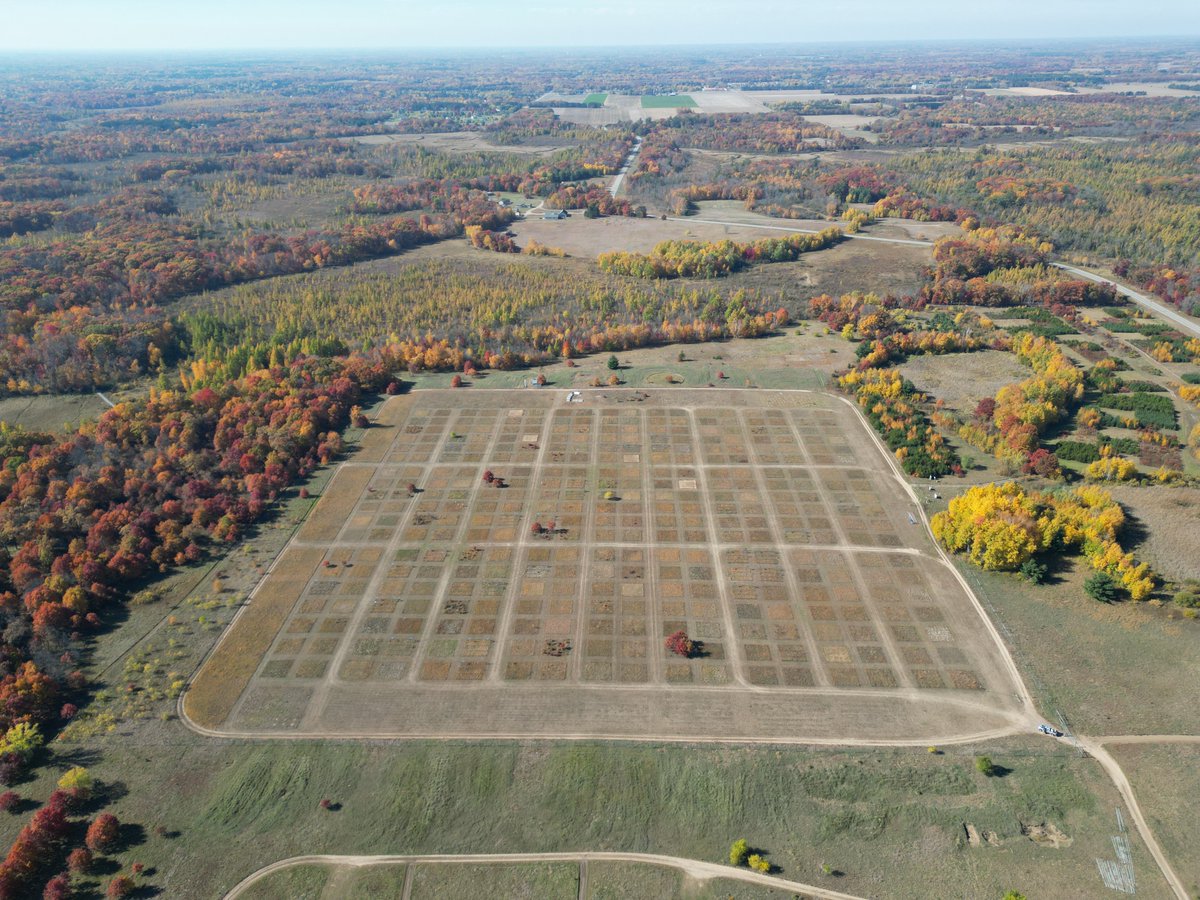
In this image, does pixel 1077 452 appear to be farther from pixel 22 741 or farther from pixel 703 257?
pixel 22 741

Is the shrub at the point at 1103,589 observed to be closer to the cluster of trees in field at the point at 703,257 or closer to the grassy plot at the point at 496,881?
the grassy plot at the point at 496,881

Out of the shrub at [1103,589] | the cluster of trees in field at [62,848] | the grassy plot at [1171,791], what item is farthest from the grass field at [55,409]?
the shrub at [1103,589]

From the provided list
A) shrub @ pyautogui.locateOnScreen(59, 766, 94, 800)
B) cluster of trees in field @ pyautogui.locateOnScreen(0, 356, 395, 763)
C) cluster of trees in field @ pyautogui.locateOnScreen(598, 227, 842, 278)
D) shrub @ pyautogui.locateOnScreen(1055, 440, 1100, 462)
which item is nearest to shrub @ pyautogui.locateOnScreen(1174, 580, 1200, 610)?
shrub @ pyautogui.locateOnScreen(1055, 440, 1100, 462)

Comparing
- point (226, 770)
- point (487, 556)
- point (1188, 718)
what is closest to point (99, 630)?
point (226, 770)

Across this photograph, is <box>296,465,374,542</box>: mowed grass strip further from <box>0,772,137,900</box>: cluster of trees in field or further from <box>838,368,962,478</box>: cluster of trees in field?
<box>838,368,962,478</box>: cluster of trees in field

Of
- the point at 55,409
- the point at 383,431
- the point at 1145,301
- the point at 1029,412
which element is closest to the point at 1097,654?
the point at 1029,412

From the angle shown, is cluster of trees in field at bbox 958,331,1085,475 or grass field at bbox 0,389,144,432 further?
grass field at bbox 0,389,144,432
